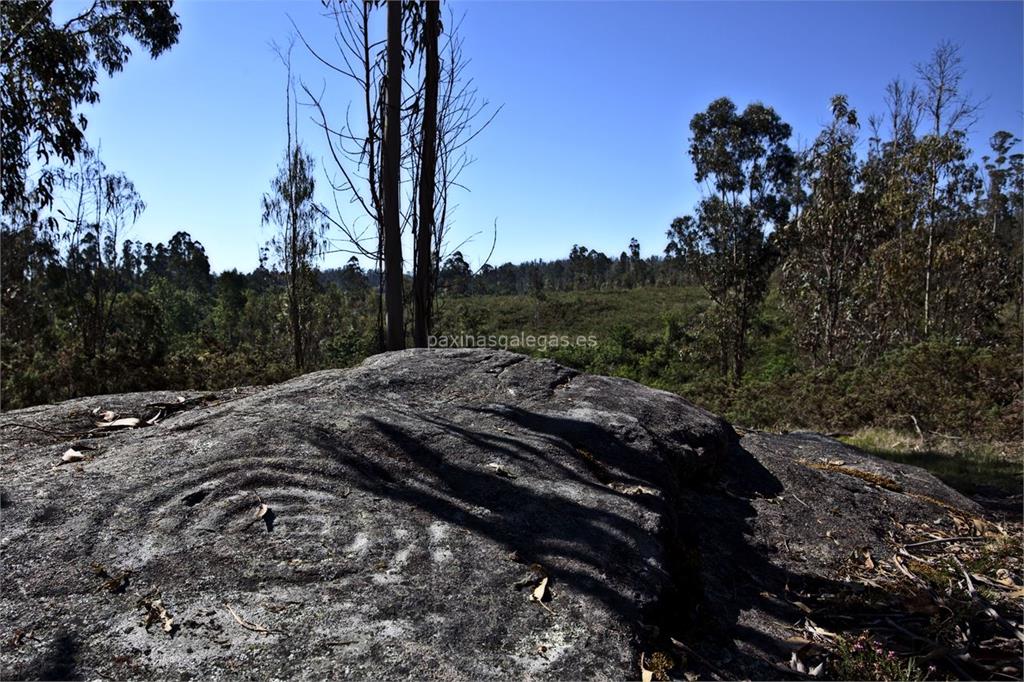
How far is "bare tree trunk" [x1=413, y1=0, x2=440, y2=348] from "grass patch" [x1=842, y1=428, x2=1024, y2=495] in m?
4.44

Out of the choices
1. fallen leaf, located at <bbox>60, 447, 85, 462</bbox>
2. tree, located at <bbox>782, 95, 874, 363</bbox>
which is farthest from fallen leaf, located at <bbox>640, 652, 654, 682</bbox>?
tree, located at <bbox>782, 95, 874, 363</bbox>

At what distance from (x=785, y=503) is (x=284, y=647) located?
2919 millimetres

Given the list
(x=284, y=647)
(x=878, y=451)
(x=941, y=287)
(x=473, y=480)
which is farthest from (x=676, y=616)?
(x=941, y=287)

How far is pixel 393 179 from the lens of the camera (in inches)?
224

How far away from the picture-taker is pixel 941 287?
15.9 metres

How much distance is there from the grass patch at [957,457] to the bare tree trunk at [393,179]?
4534mm

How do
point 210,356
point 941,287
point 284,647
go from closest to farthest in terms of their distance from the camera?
point 284,647
point 210,356
point 941,287

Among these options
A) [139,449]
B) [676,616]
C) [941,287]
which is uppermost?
[941,287]

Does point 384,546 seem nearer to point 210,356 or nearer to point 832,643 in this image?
point 832,643

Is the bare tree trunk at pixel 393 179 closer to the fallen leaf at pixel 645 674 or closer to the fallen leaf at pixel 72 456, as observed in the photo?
the fallen leaf at pixel 72 456

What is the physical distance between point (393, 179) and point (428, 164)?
0.49 metres

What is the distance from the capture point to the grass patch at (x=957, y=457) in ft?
19.6

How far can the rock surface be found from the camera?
191 cm

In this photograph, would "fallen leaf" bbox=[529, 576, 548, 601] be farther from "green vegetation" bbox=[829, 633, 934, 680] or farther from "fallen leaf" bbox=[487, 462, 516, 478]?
"green vegetation" bbox=[829, 633, 934, 680]
